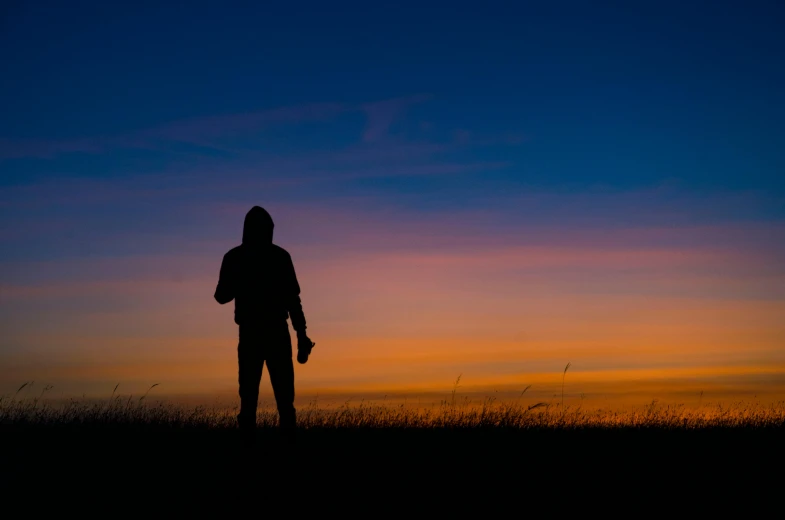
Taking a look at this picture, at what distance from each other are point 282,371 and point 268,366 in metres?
0.19

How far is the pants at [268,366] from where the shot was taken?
8.84 metres

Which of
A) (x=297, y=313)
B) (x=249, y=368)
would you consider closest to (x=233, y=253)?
(x=297, y=313)

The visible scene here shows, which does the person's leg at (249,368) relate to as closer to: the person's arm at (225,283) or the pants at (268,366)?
the pants at (268,366)

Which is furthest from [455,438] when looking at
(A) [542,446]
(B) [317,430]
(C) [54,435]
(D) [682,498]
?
(C) [54,435]

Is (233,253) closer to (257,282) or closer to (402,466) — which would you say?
(257,282)

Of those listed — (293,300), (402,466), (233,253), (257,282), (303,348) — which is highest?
(233,253)

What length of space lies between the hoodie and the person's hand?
15.4 inches

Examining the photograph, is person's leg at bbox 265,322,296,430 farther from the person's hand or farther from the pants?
the person's hand

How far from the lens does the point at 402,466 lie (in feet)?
29.9

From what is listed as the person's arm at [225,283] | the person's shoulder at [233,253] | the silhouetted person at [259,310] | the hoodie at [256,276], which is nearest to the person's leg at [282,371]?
the silhouetted person at [259,310]

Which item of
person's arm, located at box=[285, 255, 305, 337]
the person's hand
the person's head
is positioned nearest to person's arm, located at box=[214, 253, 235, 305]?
the person's head

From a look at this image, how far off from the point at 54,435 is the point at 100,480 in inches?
167

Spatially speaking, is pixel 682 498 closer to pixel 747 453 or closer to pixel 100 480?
pixel 747 453

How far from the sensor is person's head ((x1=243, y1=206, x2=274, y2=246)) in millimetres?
8914
